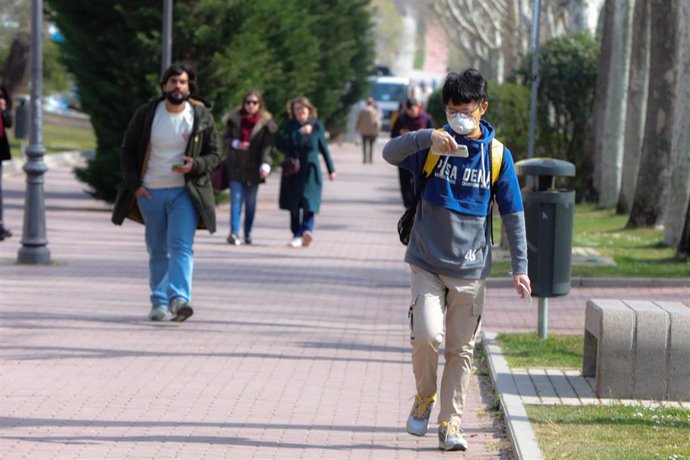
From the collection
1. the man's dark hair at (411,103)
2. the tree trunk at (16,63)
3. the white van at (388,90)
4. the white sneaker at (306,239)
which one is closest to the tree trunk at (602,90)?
the man's dark hair at (411,103)

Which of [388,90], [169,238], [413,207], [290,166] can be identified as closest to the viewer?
[413,207]

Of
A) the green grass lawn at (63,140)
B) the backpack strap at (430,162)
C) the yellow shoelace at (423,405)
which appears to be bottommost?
the green grass lawn at (63,140)

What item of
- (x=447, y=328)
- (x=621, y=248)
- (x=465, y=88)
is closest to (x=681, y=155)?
(x=621, y=248)

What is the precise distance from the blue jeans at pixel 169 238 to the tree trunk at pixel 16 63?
125 feet

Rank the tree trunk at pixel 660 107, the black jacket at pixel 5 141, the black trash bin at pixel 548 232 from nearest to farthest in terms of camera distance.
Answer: the black trash bin at pixel 548 232
the black jacket at pixel 5 141
the tree trunk at pixel 660 107

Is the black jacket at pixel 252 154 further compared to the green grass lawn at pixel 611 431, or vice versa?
the black jacket at pixel 252 154

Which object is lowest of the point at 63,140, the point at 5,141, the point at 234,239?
the point at 63,140

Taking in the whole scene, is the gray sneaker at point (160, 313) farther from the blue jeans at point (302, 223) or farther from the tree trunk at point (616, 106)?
the tree trunk at point (616, 106)

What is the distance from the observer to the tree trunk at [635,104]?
79.1 ft

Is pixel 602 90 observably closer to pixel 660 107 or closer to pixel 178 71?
pixel 660 107

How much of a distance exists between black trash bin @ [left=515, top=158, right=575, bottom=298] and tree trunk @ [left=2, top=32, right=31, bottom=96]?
3968 centimetres

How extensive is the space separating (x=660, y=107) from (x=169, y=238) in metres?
11.0

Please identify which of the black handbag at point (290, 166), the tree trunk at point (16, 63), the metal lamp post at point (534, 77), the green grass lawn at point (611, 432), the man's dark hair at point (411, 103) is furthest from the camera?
the tree trunk at point (16, 63)

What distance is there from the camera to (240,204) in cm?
1891
